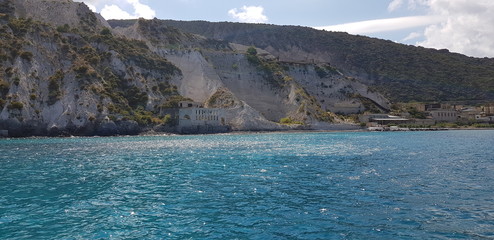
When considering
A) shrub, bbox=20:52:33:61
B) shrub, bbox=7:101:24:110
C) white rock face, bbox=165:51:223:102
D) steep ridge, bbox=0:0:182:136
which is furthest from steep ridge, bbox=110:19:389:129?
shrub, bbox=7:101:24:110

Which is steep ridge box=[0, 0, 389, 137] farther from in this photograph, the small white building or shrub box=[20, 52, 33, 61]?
the small white building

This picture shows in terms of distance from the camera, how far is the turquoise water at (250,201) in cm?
1488

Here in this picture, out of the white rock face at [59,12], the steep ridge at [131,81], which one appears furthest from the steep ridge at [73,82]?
the white rock face at [59,12]

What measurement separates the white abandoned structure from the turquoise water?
6184 cm

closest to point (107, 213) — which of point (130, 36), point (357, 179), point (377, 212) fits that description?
point (377, 212)

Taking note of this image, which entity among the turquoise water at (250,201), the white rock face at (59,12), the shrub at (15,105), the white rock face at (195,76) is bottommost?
the turquoise water at (250,201)

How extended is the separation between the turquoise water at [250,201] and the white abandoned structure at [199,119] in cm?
6184

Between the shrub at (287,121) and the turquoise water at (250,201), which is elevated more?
the shrub at (287,121)

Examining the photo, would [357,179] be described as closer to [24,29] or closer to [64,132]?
[64,132]

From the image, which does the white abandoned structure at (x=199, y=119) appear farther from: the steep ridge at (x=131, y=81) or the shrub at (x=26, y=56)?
the shrub at (x=26, y=56)

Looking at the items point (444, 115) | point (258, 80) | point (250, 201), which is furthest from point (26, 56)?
point (444, 115)

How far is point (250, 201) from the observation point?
64.9ft

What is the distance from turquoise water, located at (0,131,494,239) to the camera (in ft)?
48.8

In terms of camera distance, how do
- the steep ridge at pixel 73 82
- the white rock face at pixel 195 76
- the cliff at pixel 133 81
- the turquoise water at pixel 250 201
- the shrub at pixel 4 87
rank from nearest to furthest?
the turquoise water at pixel 250 201, the shrub at pixel 4 87, the steep ridge at pixel 73 82, the cliff at pixel 133 81, the white rock face at pixel 195 76
